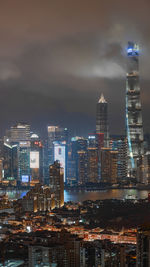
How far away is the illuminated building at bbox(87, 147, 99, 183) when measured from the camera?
22078mm

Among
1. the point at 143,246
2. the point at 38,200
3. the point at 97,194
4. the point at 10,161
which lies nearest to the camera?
the point at 143,246

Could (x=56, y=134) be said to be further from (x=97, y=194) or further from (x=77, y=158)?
(x=97, y=194)

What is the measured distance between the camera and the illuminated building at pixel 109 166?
22109 millimetres

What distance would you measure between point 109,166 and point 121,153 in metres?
1.78

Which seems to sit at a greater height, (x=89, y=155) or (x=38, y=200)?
(x=89, y=155)

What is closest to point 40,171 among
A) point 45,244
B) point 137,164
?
point 137,164

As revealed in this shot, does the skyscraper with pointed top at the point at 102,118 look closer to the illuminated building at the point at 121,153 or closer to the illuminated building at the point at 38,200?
the illuminated building at the point at 121,153

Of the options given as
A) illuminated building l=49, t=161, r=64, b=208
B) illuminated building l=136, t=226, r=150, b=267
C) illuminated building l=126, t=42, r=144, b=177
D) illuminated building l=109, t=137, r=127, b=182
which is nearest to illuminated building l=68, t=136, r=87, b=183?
illuminated building l=109, t=137, r=127, b=182

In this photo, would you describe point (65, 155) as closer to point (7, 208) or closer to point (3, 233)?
point (7, 208)

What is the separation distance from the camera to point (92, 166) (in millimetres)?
22406

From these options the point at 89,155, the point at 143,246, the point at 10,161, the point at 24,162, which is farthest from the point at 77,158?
the point at 143,246

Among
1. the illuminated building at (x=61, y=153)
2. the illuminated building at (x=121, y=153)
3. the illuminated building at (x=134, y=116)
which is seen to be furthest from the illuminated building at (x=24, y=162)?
the illuminated building at (x=134, y=116)

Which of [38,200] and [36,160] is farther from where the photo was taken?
[36,160]

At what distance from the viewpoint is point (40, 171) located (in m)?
22.2
